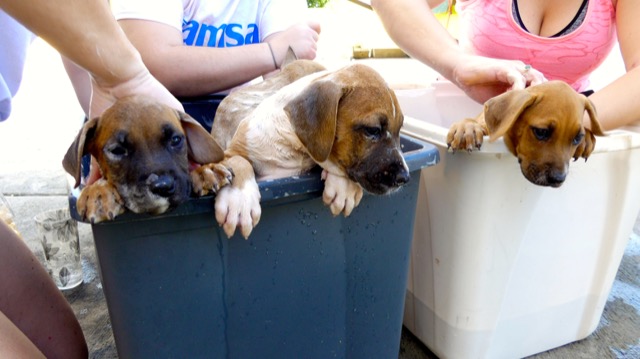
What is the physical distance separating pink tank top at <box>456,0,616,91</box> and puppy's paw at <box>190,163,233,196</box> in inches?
52.3

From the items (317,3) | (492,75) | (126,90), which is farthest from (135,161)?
(317,3)

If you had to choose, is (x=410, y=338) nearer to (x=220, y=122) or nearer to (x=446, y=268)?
(x=446, y=268)

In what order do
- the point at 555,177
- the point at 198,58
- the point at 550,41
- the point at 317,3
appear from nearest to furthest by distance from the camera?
the point at 555,177 < the point at 198,58 < the point at 550,41 < the point at 317,3

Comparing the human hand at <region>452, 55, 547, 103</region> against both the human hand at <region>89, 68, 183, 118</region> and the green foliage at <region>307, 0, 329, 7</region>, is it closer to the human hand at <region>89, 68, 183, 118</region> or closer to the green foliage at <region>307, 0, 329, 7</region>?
the human hand at <region>89, 68, 183, 118</region>

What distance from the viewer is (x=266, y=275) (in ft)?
4.06

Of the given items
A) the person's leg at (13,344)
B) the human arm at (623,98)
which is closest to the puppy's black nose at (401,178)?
the human arm at (623,98)

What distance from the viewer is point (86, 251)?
2.74 metres

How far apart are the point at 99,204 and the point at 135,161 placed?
0.12m

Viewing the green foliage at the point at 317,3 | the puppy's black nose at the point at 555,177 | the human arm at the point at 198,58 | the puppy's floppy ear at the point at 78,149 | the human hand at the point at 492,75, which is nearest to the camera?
the puppy's floppy ear at the point at 78,149

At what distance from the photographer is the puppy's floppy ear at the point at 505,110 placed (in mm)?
1407

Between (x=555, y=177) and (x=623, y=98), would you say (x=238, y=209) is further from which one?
(x=623, y=98)

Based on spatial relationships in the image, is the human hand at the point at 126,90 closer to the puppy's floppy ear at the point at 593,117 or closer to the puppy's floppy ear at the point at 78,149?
the puppy's floppy ear at the point at 78,149

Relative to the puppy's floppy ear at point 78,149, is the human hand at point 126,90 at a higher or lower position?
higher

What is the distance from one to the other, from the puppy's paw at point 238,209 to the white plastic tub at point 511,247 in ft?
2.16
